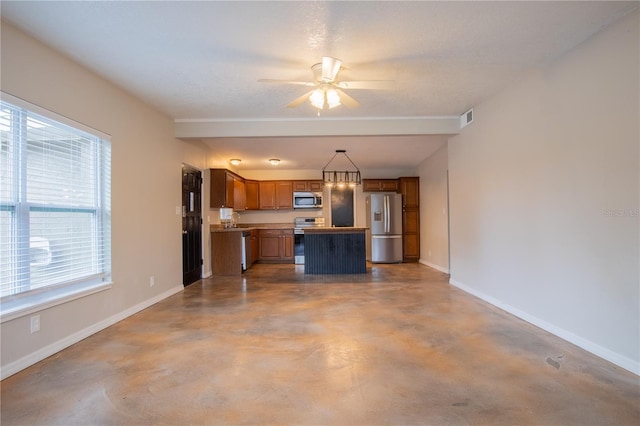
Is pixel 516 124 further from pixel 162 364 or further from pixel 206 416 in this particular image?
pixel 162 364

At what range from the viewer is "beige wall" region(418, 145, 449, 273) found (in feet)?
20.6

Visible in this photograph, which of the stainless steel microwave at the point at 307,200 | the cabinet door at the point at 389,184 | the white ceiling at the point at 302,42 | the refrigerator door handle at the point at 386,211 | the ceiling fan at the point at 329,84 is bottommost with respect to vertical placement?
the refrigerator door handle at the point at 386,211

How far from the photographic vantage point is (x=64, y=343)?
8.75 feet

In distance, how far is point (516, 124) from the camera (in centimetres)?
338

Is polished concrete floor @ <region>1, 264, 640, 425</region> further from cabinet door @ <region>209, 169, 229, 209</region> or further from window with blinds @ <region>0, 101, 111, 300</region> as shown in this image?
cabinet door @ <region>209, 169, 229, 209</region>

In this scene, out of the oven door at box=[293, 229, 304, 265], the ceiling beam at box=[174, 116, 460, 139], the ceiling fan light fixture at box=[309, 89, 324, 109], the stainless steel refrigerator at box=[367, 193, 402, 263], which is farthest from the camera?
the oven door at box=[293, 229, 304, 265]

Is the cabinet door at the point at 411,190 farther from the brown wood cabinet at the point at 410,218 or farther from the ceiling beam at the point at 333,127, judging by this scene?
the ceiling beam at the point at 333,127

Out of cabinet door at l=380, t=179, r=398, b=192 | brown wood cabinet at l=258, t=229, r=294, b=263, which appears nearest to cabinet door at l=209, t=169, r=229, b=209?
brown wood cabinet at l=258, t=229, r=294, b=263

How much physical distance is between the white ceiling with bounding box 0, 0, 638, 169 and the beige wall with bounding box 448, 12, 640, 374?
0.82ft

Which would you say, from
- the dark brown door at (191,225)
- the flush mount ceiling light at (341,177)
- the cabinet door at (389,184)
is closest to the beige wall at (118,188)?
the dark brown door at (191,225)

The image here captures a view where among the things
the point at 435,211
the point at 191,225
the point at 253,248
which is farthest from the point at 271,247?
the point at 435,211

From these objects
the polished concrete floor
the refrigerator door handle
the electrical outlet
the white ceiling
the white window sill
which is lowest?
the polished concrete floor

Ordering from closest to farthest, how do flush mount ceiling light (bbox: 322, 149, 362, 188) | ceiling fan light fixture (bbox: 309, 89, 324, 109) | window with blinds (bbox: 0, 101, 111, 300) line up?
window with blinds (bbox: 0, 101, 111, 300) < ceiling fan light fixture (bbox: 309, 89, 324, 109) < flush mount ceiling light (bbox: 322, 149, 362, 188)

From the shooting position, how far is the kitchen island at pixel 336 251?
20.0 feet
